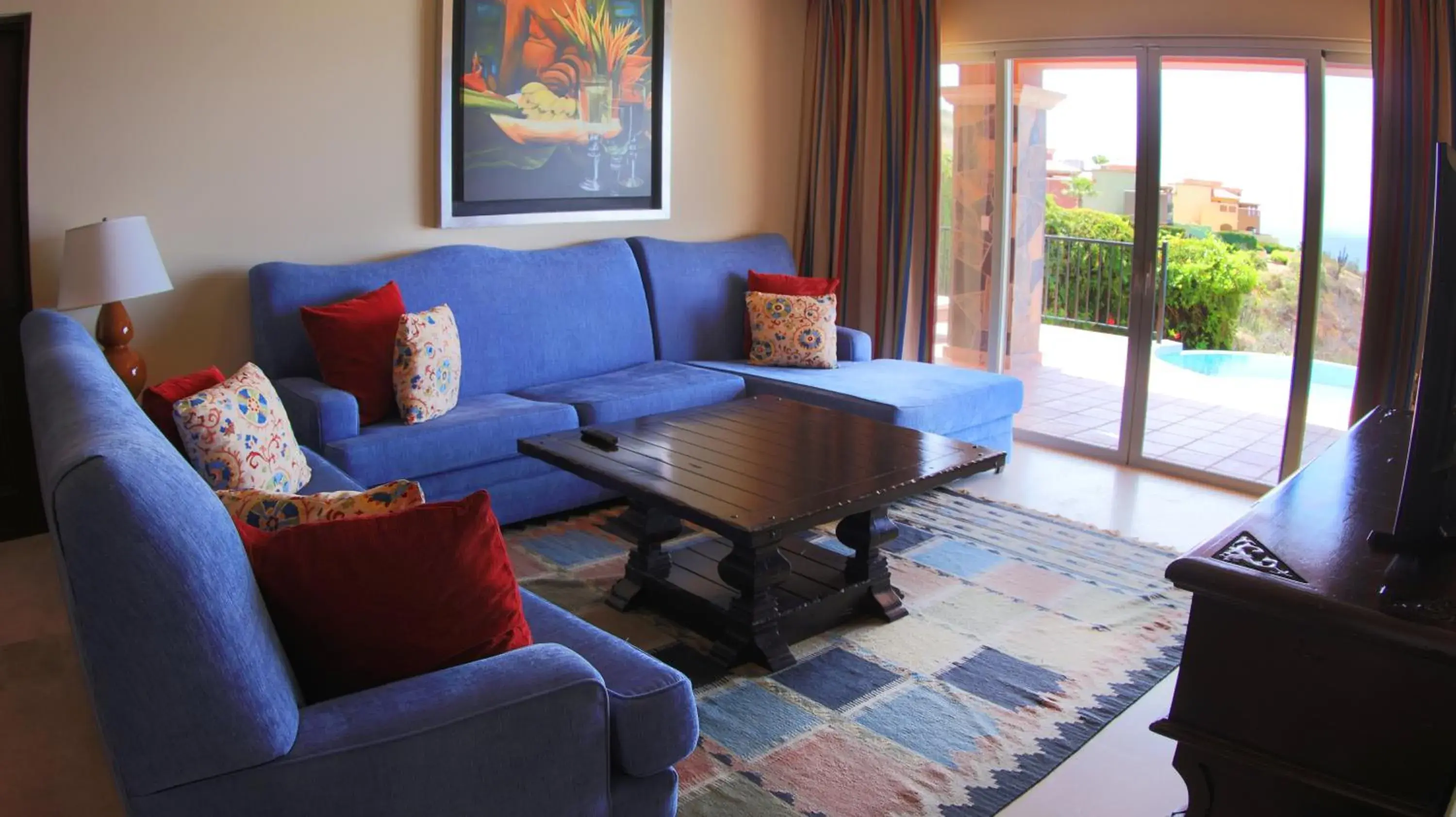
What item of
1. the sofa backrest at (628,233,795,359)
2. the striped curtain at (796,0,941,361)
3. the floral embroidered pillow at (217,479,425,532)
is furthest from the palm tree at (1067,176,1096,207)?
the floral embroidered pillow at (217,479,425,532)

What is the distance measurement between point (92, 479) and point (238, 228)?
9.70 feet

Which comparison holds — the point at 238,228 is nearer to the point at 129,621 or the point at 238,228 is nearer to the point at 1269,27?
the point at 129,621

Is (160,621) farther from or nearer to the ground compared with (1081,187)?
nearer to the ground

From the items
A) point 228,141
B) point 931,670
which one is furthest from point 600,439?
point 228,141

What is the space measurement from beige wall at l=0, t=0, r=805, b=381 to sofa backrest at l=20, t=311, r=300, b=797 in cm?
257

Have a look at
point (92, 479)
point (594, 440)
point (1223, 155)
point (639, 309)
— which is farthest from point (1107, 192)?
point (92, 479)

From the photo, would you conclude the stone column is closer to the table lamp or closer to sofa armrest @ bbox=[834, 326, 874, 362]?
sofa armrest @ bbox=[834, 326, 874, 362]

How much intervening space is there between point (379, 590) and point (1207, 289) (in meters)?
4.26

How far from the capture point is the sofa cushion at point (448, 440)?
3697 millimetres

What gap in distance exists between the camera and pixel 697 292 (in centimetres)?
532

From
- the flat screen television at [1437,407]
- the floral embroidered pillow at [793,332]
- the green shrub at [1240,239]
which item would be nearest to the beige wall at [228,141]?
the floral embroidered pillow at [793,332]

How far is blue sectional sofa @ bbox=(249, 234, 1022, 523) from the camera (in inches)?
154

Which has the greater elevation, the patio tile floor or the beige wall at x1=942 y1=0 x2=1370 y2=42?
the beige wall at x1=942 y1=0 x2=1370 y2=42

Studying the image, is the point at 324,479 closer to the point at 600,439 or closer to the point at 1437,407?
the point at 600,439
